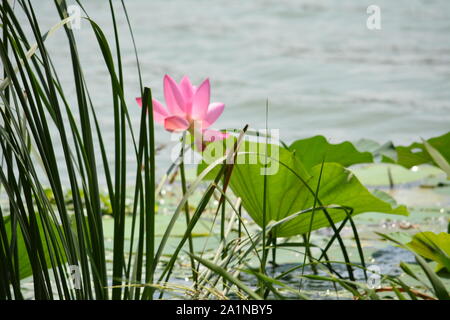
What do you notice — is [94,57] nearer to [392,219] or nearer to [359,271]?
[392,219]

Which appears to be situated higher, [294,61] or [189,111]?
[294,61]

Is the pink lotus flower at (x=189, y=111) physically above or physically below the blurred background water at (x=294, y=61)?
below

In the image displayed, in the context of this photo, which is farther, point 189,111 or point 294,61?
point 294,61

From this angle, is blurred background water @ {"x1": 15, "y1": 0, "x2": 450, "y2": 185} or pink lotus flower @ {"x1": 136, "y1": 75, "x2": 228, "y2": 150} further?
blurred background water @ {"x1": 15, "y1": 0, "x2": 450, "y2": 185}

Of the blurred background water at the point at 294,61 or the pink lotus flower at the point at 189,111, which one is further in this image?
the blurred background water at the point at 294,61

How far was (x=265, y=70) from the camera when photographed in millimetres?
5016

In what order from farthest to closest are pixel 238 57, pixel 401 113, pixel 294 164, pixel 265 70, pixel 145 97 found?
pixel 238 57 → pixel 265 70 → pixel 401 113 → pixel 294 164 → pixel 145 97

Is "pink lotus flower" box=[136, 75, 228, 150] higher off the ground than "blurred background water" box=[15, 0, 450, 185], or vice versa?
"blurred background water" box=[15, 0, 450, 185]

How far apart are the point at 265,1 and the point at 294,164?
20.6 ft

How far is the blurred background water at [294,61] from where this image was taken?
395 centimetres

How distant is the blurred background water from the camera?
3.95 m

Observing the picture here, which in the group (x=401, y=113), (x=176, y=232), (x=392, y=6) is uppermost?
(x=392, y=6)

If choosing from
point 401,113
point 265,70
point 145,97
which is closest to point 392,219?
point 145,97

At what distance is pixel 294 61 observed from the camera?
5.25 metres
